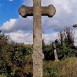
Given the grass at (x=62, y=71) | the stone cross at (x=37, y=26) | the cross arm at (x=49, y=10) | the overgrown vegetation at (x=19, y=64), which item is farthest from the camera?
the grass at (x=62, y=71)

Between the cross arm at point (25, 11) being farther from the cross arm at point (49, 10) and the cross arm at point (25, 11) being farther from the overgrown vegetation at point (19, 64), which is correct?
the overgrown vegetation at point (19, 64)

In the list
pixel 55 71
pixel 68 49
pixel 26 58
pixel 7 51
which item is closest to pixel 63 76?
pixel 55 71

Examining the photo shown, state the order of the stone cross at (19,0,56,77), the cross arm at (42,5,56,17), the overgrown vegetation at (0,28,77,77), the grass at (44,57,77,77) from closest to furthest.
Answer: the stone cross at (19,0,56,77) → the cross arm at (42,5,56,17) → the overgrown vegetation at (0,28,77,77) → the grass at (44,57,77,77)

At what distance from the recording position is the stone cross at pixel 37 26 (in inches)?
246

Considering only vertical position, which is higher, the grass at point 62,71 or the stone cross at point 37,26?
the stone cross at point 37,26

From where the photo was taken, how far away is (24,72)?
15.6 m

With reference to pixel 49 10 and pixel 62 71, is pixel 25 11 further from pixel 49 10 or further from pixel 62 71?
pixel 62 71

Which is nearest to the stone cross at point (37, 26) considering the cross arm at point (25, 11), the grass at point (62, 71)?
the cross arm at point (25, 11)

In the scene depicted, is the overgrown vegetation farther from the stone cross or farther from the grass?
the stone cross

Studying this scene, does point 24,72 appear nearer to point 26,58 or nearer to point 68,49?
point 26,58

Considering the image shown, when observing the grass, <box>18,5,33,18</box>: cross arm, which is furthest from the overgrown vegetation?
<box>18,5,33,18</box>: cross arm

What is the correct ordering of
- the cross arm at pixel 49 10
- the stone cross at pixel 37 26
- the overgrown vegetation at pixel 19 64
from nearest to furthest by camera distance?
1. the stone cross at pixel 37 26
2. the cross arm at pixel 49 10
3. the overgrown vegetation at pixel 19 64

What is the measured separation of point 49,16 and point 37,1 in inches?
18.8

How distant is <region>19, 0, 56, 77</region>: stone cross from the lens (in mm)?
6250
